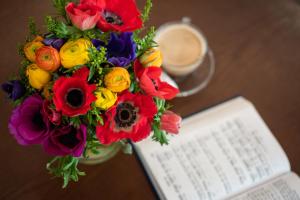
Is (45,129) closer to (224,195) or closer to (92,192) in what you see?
(92,192)

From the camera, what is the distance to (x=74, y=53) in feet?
1.53

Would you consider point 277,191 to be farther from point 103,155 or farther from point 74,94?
point 74,94

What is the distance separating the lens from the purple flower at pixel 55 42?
1.60 ft

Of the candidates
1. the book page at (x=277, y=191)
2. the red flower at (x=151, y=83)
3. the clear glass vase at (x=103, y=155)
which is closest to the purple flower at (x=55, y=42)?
the red flower at (x=151, y=83)

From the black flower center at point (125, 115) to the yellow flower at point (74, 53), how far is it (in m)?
0.09

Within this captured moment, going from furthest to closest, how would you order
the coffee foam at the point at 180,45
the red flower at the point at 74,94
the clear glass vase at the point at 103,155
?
the coffee foam at the point at 180,45, the clear glass vase at the point at 103,155, the red flower at the point at 74,94

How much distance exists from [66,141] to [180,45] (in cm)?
44

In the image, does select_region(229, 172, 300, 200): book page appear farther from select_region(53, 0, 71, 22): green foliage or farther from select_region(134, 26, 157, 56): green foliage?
select_region(53, 0, 71, 22): green foliage

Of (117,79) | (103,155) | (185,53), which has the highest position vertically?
(117,79)

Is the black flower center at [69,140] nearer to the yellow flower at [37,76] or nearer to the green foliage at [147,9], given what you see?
the yellow flower at [37,76]

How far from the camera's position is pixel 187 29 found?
872 millimetres

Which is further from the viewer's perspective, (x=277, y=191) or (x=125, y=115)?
(x=277, y=191)

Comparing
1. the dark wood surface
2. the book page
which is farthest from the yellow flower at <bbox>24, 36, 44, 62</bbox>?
the book page

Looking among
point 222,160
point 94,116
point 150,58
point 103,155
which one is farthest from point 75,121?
point 222,160
